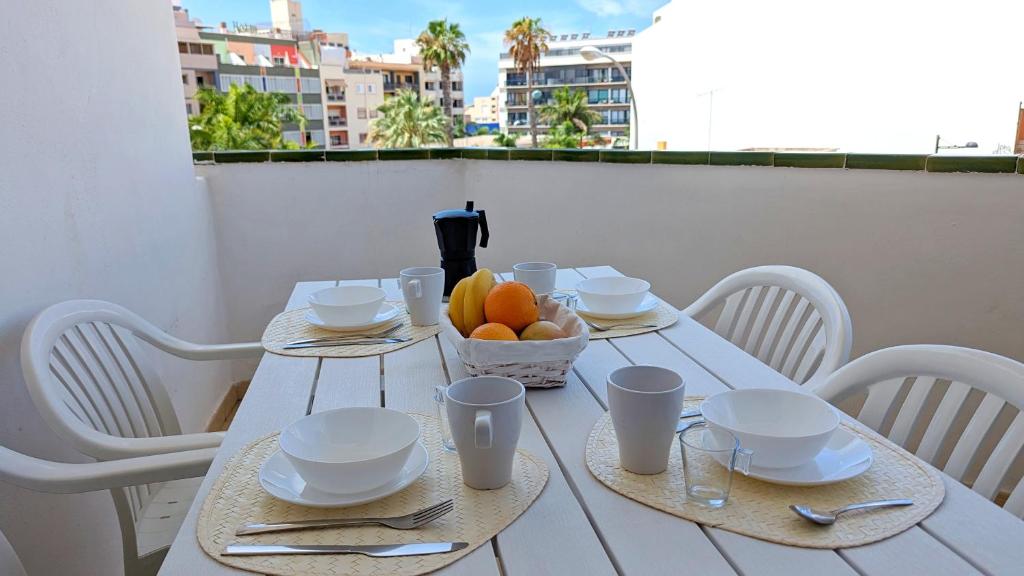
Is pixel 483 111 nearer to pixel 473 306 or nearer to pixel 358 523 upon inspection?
pixel 473 306

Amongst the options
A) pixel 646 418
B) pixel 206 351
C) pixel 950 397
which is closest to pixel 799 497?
pixel 646 418

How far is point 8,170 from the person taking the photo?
1.07m

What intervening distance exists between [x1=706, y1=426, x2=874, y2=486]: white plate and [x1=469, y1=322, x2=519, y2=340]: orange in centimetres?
37

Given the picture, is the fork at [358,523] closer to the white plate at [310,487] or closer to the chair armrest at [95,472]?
the white plate at [310,487]

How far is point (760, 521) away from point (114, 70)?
1.70m

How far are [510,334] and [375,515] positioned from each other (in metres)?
0.35

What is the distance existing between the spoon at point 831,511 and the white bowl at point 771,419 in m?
0.06

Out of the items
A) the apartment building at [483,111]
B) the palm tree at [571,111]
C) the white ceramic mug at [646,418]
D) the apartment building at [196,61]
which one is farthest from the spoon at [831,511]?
the apartment building at [483,111]

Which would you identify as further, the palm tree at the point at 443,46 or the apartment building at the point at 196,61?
the apartment building at the point at 196,61

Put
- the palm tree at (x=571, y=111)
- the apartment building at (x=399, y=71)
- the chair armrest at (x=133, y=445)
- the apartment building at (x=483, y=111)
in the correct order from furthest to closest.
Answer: the apartment building at (x=483, y=111), the apartment building at (x=399, y=71), the palm tree at (x=571, y=111), the chair armrest at (x=133, y=445)

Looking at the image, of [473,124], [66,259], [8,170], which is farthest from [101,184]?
[473,124]

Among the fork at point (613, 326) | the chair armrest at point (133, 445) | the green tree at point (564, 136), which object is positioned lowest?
the chair armrest at point (133, 445)

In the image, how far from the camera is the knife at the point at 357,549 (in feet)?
1.87

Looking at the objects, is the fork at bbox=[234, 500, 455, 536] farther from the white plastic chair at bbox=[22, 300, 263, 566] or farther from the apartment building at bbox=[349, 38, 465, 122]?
the apartment building at bbox=[349, 38, 465, 122]
